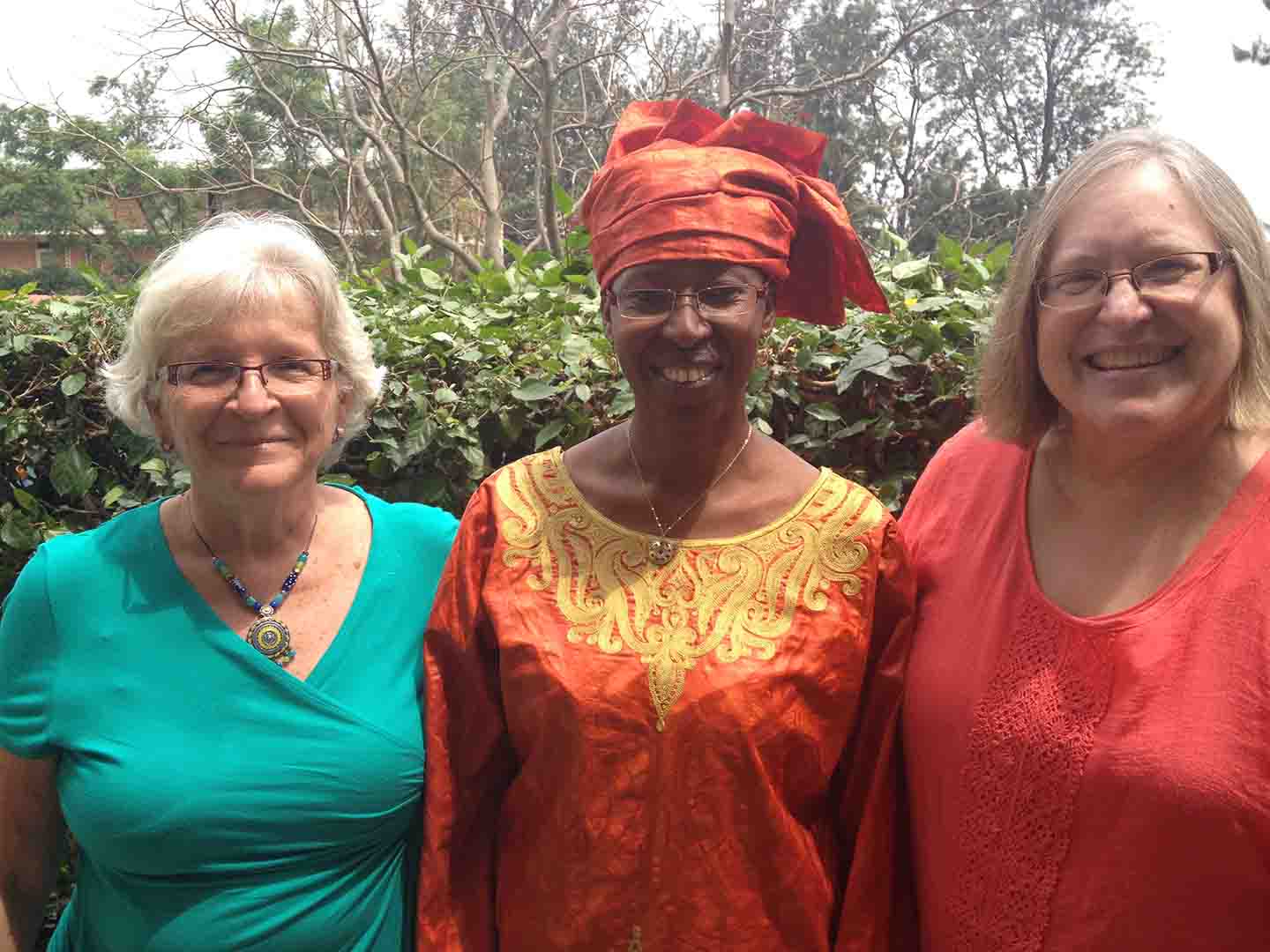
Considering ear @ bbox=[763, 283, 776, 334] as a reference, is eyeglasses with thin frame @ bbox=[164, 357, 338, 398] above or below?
below

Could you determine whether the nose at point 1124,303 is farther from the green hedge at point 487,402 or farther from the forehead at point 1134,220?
the green hedge at point 487,402

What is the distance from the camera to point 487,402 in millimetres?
2889

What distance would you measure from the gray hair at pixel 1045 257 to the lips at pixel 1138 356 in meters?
0.12

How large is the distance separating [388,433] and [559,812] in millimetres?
1270

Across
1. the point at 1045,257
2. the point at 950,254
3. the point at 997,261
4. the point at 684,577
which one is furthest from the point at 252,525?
the point at 997,261

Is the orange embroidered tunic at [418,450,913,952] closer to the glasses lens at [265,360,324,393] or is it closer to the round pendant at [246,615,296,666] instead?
the round pendant at [246,615,296,666]

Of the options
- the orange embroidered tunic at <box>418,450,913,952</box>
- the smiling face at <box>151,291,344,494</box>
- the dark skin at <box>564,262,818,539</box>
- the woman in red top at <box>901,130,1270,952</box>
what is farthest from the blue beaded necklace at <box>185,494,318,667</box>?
the woman in red top at <box>901,130,1270,952</box>

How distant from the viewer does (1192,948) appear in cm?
156

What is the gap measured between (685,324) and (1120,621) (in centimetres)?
82

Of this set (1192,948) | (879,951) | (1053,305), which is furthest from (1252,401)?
(879,951)

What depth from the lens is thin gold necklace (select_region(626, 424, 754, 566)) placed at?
202 cm

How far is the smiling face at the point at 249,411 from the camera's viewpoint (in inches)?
76.0

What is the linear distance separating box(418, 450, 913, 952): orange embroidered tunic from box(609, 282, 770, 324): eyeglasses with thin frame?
364 millimetres

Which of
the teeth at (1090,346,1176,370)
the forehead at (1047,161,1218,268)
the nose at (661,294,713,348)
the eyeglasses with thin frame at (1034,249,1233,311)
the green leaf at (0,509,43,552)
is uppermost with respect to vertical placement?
the forehead at (1047,161,1218,268)
